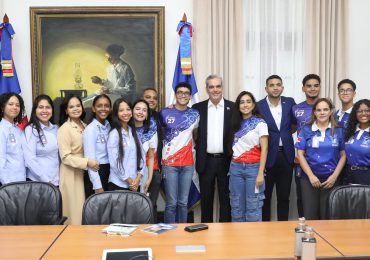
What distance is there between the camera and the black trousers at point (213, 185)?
4.29 metres

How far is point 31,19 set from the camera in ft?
16.0

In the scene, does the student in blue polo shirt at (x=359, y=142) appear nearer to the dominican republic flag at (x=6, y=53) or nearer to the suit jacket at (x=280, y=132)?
the suit jacket at (x=280, y=132)

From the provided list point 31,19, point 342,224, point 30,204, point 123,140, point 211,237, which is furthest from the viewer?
point 31,19

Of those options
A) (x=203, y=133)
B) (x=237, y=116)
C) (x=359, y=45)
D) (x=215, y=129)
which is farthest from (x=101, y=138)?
(x=359, y=45)

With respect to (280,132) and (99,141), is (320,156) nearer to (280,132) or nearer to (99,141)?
(280,132)

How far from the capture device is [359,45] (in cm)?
513

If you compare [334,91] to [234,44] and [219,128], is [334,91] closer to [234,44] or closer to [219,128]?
[234,44]

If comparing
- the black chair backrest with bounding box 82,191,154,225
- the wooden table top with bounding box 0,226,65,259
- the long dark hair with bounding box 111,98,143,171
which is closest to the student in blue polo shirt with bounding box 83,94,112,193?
the long dark hair with bounding box 111,98,143,171

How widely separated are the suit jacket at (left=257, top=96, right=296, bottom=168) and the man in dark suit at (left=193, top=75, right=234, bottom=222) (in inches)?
16.6

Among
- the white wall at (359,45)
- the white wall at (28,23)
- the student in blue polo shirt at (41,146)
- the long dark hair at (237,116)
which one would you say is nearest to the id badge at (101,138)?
the student in blue polo shirt at (41,146)

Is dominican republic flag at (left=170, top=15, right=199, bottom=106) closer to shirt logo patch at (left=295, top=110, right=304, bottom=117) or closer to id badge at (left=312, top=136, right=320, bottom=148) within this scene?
shirt logo patch at (left=295, top=110, right=304, bottom=117)

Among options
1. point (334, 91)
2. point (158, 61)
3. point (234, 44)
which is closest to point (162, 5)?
point (158, 61)

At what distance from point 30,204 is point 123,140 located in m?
1.07

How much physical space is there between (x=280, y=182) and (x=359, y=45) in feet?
7.25
